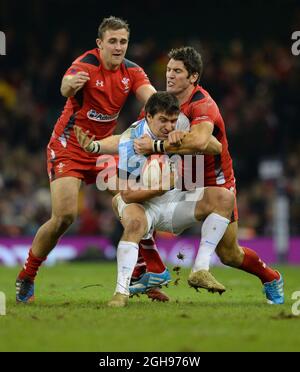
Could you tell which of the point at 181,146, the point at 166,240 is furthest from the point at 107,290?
the point at 166,240

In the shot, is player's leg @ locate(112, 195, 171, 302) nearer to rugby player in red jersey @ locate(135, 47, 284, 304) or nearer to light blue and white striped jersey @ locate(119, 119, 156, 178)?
light blue and white striped jersey @ locate(119, 119, 156, 178)

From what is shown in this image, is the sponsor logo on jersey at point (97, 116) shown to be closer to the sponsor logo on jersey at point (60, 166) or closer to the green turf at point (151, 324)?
the sponsor logo on jersey at point (60, 166)

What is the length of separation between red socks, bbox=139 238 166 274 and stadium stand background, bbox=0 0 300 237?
10.3 m

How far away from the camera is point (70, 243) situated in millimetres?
20422

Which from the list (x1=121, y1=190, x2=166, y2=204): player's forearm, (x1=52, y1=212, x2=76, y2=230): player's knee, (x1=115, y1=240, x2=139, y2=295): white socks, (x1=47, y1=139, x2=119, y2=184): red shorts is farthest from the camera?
(x1=47, y1=139, x2=119, y2=184): red shorts

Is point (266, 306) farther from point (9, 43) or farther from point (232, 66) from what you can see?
point (9, 43)

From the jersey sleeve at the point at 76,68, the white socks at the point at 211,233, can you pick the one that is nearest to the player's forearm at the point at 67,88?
the jersey sleeve at the point at 76,68

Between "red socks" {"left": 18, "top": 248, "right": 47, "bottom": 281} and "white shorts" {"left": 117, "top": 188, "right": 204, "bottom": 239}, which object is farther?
"red socks" {"left": 18, "top": 248, "right": 47, "bottom": 281}

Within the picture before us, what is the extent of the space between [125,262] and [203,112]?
1608 mm

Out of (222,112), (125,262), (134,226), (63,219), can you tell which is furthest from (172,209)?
(222,112)

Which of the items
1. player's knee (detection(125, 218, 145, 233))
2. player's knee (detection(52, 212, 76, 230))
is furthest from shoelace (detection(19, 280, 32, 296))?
player's knee (detection(125, 218, 145, 233))

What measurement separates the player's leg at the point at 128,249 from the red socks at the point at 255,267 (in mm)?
1129

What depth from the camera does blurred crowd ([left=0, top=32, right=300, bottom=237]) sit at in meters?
20.6

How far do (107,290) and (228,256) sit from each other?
9.10 ft
